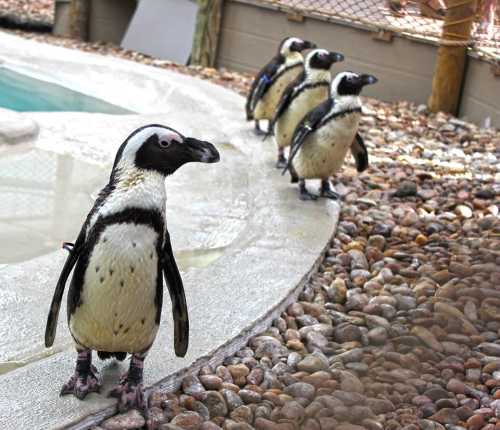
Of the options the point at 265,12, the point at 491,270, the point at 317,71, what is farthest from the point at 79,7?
the point at 491,270

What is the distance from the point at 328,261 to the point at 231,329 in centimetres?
100

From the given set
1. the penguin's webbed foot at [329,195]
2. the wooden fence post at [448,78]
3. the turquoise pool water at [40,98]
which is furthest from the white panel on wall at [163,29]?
the penguin's webbed foot at [329,195]

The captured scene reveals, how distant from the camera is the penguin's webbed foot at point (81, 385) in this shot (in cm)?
222

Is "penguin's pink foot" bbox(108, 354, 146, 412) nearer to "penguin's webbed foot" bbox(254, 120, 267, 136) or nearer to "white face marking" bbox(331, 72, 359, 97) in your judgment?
"white face marking" bbox(331, 72, 359, 97)

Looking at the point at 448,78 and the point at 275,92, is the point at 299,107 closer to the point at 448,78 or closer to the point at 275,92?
the point at 275,92

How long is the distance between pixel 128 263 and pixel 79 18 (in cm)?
756

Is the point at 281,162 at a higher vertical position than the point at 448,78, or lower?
lower

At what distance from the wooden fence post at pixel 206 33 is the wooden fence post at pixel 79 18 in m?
1.71

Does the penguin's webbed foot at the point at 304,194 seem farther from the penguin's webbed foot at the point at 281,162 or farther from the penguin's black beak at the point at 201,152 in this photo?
the penguin's black beak at the point at 201,152

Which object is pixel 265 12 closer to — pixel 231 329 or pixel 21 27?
pixel 21 27

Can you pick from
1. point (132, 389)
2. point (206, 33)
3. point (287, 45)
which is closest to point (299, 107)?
point (287, 45)

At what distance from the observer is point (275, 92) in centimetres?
532

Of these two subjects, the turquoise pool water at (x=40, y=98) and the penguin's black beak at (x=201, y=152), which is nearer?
the penguin's black beak at (x=201, y=152)

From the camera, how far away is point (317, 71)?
15.0 ft
